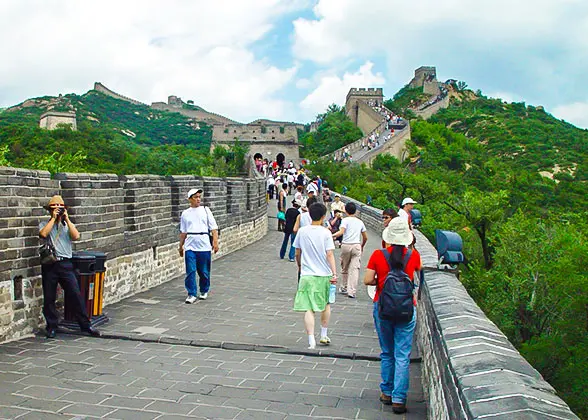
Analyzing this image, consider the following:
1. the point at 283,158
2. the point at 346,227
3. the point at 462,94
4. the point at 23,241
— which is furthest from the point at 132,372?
the point at 462,94

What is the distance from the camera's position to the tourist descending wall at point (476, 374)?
2.54 meters

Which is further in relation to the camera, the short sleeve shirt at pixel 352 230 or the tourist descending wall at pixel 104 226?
the short sleeve shirt at pixel 352 230

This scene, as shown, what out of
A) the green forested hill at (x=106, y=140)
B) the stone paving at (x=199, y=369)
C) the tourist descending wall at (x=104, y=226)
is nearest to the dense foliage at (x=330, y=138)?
the green forested hill at (x=106, y=140)

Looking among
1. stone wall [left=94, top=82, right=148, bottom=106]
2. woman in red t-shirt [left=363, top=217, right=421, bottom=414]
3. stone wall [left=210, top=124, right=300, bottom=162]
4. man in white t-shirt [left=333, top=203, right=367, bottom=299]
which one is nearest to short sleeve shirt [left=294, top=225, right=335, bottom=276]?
woman in red t-shirt [left=363, top=217, right=421, bottom=414]

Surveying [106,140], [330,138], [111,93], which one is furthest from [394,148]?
[111,93]

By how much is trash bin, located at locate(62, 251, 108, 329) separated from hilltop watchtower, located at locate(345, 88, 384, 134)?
6503 cm

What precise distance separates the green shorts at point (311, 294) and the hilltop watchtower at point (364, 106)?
65.1 meters

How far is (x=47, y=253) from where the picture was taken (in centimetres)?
674

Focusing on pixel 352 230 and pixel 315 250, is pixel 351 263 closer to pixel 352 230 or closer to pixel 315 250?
pixel 352 230

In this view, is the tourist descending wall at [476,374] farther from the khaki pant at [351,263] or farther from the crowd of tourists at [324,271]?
the khaki pant at [351,263]

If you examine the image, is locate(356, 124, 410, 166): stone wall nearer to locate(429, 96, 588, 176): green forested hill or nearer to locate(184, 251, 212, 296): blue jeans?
locate(429, 96, 588, 176): green forested hill

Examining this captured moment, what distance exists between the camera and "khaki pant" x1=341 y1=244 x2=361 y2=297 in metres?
10.3

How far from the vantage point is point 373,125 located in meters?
73.4

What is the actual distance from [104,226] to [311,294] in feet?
11.8
